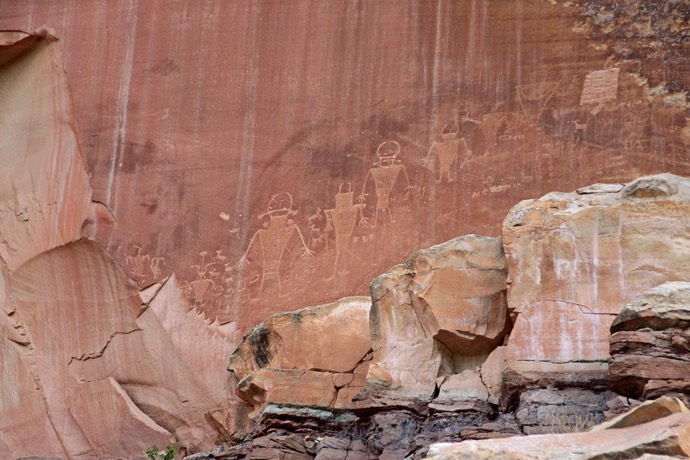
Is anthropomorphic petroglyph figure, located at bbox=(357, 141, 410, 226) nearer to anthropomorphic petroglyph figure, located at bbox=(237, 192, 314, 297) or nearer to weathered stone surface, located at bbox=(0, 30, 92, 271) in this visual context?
anthropomorphic petroglyph figure, located at bbox=(237, 192, 314, 297)

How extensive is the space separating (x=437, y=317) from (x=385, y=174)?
420 centimetres

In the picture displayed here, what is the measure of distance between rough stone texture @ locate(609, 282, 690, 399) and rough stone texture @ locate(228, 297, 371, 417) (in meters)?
3.06

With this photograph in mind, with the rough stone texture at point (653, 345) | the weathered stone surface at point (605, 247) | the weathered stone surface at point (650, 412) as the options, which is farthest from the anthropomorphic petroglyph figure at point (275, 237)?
the weathered stone surface at point (650, 412)

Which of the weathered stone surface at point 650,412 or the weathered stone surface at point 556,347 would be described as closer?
the weathered stone surface at point 650,412

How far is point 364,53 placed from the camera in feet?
50.1

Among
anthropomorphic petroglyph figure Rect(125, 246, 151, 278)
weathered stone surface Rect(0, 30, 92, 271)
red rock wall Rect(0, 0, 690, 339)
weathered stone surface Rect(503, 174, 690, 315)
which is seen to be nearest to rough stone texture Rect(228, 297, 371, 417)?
weathered stone surface Rect(503, 174, 690, 315)

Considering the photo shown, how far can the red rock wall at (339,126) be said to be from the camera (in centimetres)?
1411

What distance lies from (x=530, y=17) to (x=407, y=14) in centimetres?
138

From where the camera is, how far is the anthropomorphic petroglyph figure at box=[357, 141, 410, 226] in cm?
1458

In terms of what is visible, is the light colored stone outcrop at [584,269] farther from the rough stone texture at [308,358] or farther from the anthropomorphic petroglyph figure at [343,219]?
the anthropomorphic petroglyph figure at [343,219]

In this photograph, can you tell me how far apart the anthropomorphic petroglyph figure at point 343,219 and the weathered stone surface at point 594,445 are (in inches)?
293

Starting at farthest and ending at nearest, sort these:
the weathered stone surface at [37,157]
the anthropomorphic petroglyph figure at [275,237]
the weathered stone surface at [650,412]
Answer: the weathered stone surface at [37,157]
the anthropomorphic petroglyph figure at [275,237]
the weathered stone surface at [650,412]

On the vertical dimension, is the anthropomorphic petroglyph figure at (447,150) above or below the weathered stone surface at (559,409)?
above

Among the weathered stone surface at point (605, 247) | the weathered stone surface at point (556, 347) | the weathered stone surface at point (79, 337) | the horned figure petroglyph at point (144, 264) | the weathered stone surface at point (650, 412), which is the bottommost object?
the weathered stone surface at point (79, 337)
